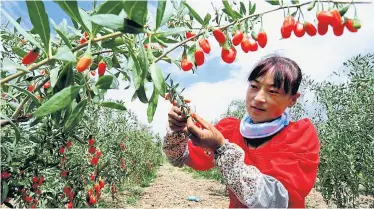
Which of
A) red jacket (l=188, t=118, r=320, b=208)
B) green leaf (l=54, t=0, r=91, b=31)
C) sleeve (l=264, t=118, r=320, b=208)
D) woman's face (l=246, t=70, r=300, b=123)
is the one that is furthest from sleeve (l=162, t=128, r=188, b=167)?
green leaf (l=54, t=0, r=91, b=31)

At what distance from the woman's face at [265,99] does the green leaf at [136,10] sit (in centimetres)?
107

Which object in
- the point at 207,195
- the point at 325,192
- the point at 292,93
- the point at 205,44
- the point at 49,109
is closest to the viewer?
the point at 49,109

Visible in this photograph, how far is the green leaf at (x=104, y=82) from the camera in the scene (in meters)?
1.16

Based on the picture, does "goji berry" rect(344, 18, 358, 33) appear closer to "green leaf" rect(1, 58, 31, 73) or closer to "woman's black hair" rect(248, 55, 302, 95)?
"woman's black hair" rect(248, 55, 302, 95)

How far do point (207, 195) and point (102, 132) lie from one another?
158 inches

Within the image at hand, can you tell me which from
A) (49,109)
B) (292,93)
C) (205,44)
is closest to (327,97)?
(292,93)

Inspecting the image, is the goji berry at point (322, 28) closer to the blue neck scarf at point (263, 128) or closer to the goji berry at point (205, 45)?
the goji berry at point (205, 45)

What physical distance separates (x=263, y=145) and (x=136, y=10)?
1.26 metres

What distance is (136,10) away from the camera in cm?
96

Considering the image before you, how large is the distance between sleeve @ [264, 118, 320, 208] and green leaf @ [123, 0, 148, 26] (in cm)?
106

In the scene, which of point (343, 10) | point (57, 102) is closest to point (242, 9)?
point (343, 10)

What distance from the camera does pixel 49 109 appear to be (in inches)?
40.2

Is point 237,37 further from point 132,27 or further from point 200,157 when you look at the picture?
point 200,157

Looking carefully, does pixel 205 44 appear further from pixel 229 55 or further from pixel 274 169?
pixel 274 169
